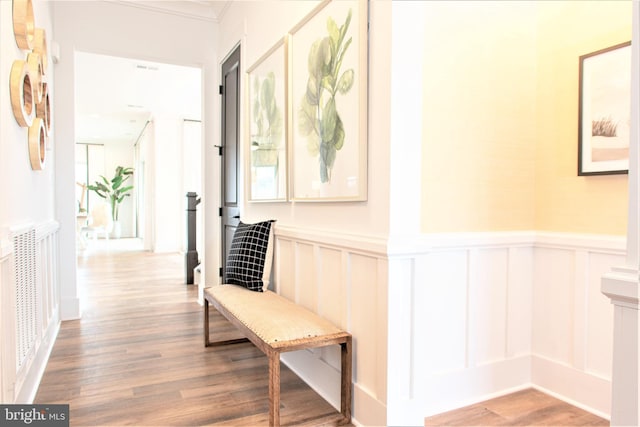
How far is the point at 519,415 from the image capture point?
1.94 metres

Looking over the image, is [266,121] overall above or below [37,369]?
above

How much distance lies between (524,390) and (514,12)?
2.02 m

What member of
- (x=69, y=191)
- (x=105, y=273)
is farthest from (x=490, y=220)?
A: (x=105, y=273)

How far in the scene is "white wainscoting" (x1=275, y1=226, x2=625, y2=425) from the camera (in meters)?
1.70

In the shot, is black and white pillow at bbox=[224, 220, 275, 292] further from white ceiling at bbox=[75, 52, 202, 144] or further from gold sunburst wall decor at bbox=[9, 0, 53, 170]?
white ceiling at bbox=[75, 52, 202, 144]

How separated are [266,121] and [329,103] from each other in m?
0.90

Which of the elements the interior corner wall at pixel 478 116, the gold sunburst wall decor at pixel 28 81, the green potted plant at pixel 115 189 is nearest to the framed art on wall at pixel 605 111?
the interior corner wall at pixel 478 116

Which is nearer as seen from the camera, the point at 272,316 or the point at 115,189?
the point at 272,316

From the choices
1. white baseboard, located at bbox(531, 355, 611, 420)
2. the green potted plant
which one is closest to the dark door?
white baseboard, located at bbox(531, 355, 611, 420)

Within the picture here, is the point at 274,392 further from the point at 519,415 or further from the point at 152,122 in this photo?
the point at 152,122

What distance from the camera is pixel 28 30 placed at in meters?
2.04

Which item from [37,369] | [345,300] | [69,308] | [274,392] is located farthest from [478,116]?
[69,308]

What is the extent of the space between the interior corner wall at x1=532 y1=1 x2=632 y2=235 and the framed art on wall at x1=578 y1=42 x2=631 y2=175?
40mm

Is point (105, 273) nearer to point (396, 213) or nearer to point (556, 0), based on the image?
point (396, 213)
